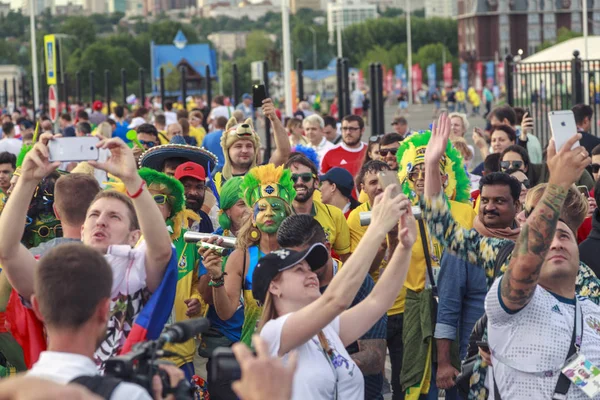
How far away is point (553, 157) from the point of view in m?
4.39

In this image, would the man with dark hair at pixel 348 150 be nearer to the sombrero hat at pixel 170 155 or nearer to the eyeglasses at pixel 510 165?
the eyeglasses at pixel 510 165

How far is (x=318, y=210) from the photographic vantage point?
7594 millimetres

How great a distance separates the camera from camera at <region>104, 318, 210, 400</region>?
11.6ft

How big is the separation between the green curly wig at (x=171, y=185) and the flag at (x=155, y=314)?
171 cm

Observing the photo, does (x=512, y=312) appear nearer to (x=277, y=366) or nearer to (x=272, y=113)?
(x=277, y=366)

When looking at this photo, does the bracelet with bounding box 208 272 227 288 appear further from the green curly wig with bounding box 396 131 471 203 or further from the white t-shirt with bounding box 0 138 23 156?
the white t-shirt with bounding box 0 138 23 156

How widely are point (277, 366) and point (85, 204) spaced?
9.09 feet

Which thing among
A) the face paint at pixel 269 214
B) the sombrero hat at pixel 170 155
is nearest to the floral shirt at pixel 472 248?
the face paint at pixel 269 214

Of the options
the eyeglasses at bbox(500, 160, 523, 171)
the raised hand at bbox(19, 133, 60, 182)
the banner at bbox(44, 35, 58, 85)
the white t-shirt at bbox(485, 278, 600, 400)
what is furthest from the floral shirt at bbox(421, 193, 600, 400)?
the banner at bbox(44, 35, 58, 85)

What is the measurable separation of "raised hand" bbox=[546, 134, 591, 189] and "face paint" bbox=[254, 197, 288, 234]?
2.25 meters

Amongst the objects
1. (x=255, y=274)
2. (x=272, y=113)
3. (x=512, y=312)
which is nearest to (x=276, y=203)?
(x=255, y=274)

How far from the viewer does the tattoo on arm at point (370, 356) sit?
5.86 metres

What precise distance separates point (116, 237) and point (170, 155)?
2909mm

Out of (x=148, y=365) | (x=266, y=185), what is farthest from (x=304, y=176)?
(x=148, y=365)
